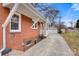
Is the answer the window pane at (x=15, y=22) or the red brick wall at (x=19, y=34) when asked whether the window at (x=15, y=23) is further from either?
the red brick wall at (x=19, y=34)

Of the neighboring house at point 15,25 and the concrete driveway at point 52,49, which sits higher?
the neighboring house at point 15,25

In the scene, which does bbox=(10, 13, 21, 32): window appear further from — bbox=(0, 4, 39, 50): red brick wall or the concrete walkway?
the concrete walkway

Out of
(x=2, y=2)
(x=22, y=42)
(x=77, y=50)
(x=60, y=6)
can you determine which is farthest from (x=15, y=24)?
(x=77, y=50)

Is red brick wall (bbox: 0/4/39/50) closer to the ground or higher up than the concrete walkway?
higher up

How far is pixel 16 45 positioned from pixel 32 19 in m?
1.47

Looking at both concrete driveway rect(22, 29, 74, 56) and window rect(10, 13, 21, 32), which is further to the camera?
concrete driveway rect(22, 29, 74, 56)

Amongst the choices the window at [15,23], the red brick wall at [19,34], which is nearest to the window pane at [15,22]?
the window at [15,23]

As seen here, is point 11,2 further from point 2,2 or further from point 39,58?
point 39,58

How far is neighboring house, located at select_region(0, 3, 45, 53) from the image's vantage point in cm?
343

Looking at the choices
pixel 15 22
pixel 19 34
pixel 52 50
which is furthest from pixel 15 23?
pixel 52 50

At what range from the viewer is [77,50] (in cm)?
463

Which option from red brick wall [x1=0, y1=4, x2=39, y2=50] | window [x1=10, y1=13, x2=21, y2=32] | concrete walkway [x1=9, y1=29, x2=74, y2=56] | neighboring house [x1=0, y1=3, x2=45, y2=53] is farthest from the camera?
concrete walkway [x1=9, y1=29, x2=74, y2=56]

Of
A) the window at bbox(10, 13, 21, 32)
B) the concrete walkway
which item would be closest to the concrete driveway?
the concrete walkway

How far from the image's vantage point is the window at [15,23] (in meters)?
4.19
